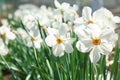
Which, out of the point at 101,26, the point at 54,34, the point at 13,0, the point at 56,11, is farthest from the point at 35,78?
the point at 13,0

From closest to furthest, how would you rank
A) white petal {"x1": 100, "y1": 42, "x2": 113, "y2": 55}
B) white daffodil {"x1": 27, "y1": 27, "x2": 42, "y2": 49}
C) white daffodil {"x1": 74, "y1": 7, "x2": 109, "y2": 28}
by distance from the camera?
white petal {"x1": 100, "y1": 42, "x2": 113, "y2": 55} < white daffodil {"x1": 74, "y1": 7, "x2": 109, "y2": 28} < white daffodil {"x1": 27, "y1": 27, "x2": 42, "y2": 49}

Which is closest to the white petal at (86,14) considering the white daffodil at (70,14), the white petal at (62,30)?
the white petal at (62,30)

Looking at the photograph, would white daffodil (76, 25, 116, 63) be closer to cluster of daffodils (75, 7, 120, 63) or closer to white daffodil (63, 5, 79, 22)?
cluster of daffodils (75, 7, 120, 63)

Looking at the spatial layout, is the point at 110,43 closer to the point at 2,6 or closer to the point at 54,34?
the point at 54,34

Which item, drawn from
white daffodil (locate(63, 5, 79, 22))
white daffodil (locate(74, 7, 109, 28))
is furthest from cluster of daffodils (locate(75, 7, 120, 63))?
white daffodil (locate(63, 5, 79, 22))

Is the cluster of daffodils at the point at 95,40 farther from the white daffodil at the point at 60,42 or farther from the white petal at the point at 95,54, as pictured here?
the white daffodil at the point at 60,42
